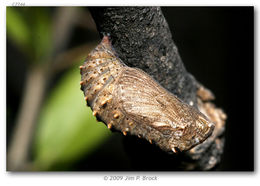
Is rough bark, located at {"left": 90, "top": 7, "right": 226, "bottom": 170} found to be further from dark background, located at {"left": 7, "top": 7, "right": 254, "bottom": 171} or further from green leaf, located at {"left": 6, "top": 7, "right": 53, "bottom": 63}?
dark background, located at {"left": 7, "top": 7, "right": 254, "bottom": 171}

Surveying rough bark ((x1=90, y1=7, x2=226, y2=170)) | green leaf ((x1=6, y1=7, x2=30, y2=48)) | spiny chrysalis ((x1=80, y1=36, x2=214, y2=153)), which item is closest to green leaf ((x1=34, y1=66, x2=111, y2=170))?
green leaf ((x1=6, y1=7, x2=30, y2=48))

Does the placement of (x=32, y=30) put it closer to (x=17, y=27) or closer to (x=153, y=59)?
(x=17, y=27)

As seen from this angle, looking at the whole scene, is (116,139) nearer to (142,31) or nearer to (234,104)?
(234,104)

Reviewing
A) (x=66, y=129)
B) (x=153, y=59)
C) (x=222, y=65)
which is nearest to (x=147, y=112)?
(x=153, y=59)

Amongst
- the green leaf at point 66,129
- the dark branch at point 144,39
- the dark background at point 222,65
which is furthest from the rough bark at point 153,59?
the dark background at point 222,65

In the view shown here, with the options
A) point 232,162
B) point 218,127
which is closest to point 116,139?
point 232,162

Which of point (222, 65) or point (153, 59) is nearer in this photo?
point (153, 59)
